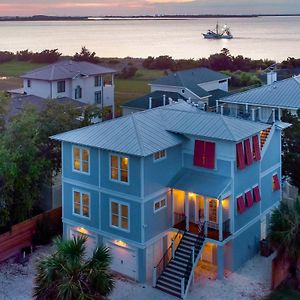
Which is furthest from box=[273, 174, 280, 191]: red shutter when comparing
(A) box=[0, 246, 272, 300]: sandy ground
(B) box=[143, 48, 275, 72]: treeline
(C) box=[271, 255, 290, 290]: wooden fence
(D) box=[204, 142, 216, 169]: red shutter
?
(B) box=[143, 48, 275, 72]: treeline

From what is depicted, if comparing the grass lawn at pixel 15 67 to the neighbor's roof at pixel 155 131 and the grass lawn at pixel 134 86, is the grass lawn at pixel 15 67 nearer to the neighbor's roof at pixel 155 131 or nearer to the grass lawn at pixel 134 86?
the grass lawn at pixel 134 86

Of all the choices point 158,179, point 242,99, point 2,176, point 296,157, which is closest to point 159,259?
point 158,179

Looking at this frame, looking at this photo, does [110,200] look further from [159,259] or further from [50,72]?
[50,72]

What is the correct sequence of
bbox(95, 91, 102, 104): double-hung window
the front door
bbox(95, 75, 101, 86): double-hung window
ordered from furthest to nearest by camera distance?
bbox(95, 91, 102, 104): double-hung window → bbox(95, 75, 101, 86): double-hung window → the front door

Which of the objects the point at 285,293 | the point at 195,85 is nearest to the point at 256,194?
the point at 285,293

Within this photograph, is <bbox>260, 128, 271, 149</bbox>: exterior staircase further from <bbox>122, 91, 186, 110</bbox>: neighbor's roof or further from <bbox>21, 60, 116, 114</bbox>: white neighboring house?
<bbox>21, 60, 116, 114</bbox>: white neighboring house

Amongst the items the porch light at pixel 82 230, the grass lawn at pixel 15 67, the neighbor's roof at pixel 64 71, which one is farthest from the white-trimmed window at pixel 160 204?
the grass lawn at pixel 15 67
